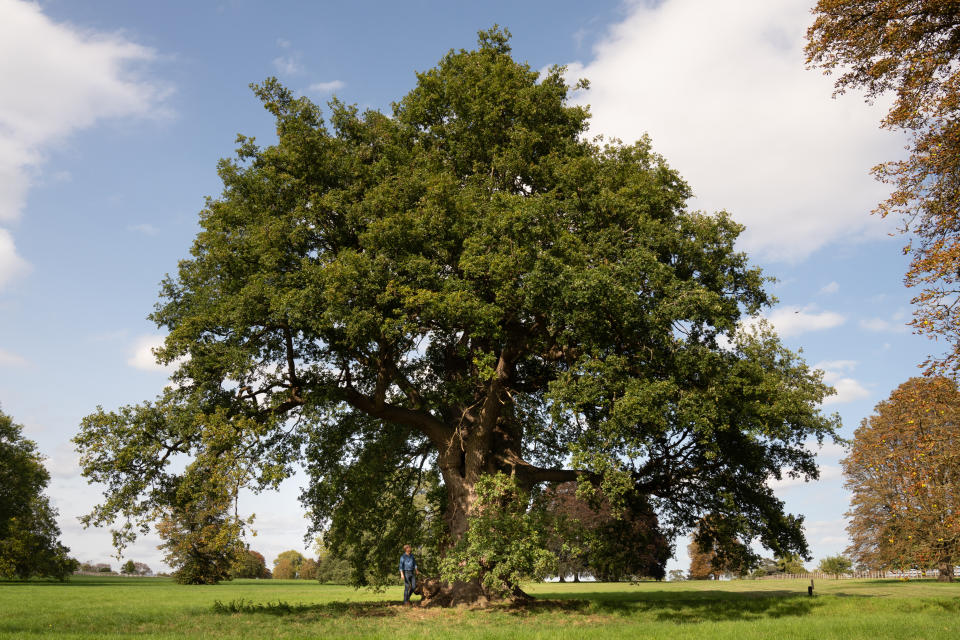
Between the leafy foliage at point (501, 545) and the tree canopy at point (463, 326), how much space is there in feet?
1.44

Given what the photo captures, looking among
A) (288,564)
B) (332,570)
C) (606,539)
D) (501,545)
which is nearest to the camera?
(501,545)

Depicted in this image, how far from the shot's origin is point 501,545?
57.9ft

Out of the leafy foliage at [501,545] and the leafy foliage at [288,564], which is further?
the leafy foliage at [288,564]

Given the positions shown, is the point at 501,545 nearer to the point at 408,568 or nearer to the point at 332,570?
the point at 408,568

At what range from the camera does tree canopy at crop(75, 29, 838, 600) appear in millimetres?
17594

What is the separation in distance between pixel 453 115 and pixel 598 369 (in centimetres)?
1183

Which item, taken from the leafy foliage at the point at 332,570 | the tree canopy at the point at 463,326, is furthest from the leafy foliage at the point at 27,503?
the tree canopy at the point at 463,326

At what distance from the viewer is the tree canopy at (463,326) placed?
57.7ft

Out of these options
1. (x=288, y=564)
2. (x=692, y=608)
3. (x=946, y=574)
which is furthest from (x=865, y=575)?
(x=288, y=564)

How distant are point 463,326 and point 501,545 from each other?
6571 millimetres

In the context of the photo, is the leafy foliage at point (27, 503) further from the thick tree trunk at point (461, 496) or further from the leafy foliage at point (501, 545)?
the leafy foliage at point (501, 545)

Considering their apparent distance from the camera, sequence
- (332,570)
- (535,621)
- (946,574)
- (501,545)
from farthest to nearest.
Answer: (332,570) → (946,574) → (501,545) → (535,621)

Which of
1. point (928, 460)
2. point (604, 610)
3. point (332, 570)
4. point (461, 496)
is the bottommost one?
point (332, 570)

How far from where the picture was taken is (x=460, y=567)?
61.2ft
